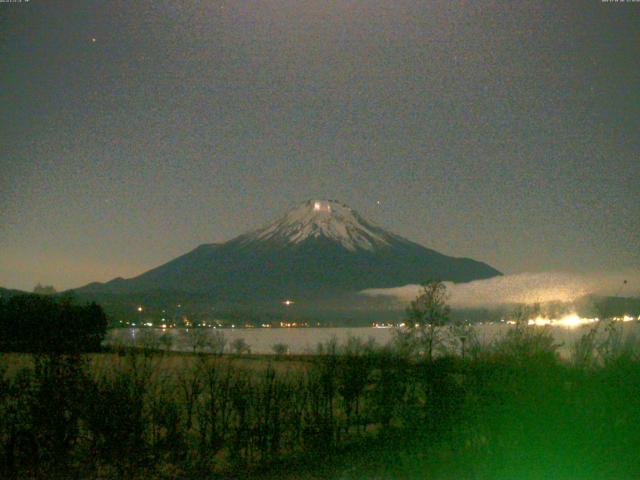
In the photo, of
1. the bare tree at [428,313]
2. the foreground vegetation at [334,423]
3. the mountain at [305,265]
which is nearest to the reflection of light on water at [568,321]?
the foreground vegetation at [334,423]

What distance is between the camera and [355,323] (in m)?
71.9

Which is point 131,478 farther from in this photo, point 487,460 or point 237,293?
point 237,293

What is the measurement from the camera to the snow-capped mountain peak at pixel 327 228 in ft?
399

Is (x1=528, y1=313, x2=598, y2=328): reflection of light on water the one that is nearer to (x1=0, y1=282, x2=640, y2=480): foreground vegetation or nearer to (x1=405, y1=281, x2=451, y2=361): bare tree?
(x1=0, y1=282, x2=640, y2=480): foreground vegetation

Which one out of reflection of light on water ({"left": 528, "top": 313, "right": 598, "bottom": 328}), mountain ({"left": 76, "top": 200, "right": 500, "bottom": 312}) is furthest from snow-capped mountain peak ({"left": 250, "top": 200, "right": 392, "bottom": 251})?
reflection of light on water ({"left": 528, "top": 313, "right": 598, "bottom": 328})

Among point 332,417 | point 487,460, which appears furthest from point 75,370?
point 487,460

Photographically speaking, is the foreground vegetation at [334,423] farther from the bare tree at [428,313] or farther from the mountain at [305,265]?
the mountain at [305,265]

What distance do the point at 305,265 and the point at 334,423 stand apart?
106 meters

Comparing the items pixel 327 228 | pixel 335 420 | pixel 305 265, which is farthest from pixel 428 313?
pixel 327 228

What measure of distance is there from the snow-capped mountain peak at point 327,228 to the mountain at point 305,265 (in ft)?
0.54

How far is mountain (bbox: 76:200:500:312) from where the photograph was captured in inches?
4131

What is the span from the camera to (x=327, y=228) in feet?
424

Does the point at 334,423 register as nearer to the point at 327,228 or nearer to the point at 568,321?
the point at 568,321

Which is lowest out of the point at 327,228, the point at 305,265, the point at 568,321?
the point at 568,321
